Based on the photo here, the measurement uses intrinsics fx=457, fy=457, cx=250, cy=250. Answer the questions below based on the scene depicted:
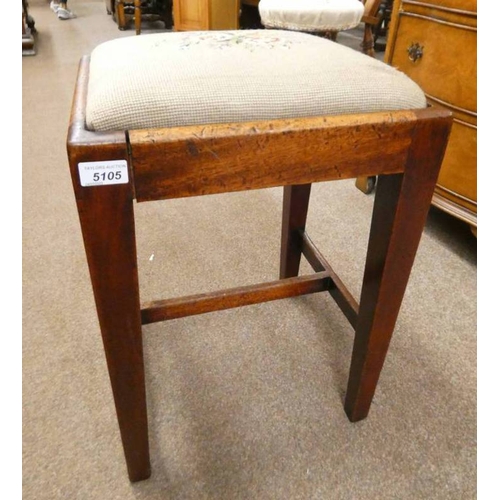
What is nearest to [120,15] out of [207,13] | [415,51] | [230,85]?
[207,13]

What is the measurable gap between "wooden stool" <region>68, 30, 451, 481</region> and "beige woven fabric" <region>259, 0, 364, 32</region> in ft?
2.96

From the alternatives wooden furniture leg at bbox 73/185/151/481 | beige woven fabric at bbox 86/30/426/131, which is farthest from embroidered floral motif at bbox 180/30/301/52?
wooden furniture leg at bbox 73/185/151/481

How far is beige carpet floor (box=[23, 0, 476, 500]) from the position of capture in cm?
70

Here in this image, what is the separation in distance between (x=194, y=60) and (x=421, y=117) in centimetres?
26

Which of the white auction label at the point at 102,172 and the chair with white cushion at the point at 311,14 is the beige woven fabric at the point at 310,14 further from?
the white auction label at the point at 102,172

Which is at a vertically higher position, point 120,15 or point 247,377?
point 120,15

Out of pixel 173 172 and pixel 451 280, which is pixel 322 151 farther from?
pixel 451 280

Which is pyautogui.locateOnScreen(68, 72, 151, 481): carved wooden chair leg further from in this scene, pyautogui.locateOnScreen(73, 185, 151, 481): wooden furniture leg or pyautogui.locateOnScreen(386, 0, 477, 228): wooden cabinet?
pyautogui.locateOnScreen(386, 0, 477, 228): wooden cabinet

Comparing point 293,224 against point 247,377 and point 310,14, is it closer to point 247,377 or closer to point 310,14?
point 247,377

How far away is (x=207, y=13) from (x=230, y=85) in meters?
2.89

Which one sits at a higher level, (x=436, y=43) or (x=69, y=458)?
(x=436, y=43)

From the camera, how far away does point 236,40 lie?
634 millimetres
